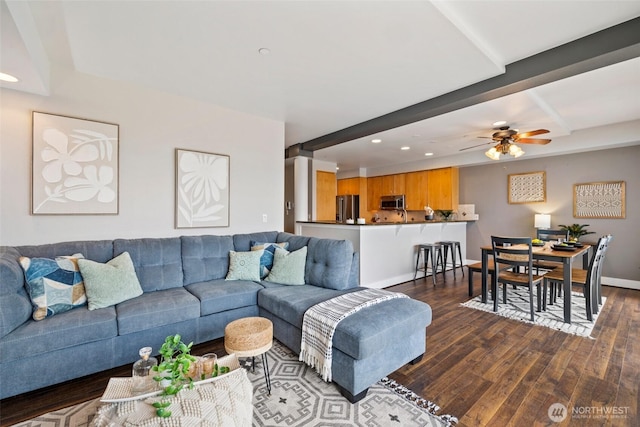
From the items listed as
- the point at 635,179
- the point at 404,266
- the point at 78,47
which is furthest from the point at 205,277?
the point at 635,179

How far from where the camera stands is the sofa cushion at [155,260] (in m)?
2.72

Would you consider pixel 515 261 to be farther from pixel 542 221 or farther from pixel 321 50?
pixel 321 50

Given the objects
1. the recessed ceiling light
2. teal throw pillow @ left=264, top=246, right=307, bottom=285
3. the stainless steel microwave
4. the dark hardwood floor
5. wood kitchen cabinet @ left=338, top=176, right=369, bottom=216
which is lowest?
the dark hardwood floor

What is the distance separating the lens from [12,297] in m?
1.89

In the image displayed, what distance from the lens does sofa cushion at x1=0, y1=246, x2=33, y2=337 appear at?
1.81 meters

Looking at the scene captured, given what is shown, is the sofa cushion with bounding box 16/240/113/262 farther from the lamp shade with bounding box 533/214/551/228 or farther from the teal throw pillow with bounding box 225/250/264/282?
the lamp shade with bounding box 533/214/551/228

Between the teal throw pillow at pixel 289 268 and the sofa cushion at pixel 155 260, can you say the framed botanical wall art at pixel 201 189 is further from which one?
the teal throw pillow at pixel 289 268

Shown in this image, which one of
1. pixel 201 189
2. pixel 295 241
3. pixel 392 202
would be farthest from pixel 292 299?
pixel 392 202

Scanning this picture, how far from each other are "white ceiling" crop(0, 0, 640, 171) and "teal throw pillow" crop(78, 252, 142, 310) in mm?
1647

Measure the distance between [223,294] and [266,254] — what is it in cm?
75

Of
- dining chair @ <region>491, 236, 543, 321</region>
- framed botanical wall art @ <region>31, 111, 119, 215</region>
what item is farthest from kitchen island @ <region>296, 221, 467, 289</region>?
framed botanical wall art @ <region>31, 111, 119, 215</region>

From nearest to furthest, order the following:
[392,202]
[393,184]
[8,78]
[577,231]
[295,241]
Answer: [8,78] < [295,241] < [577,231] < [392,202] < [393,184]

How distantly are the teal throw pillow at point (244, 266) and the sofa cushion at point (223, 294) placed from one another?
0.44 ft

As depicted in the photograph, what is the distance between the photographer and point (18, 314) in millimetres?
1892
